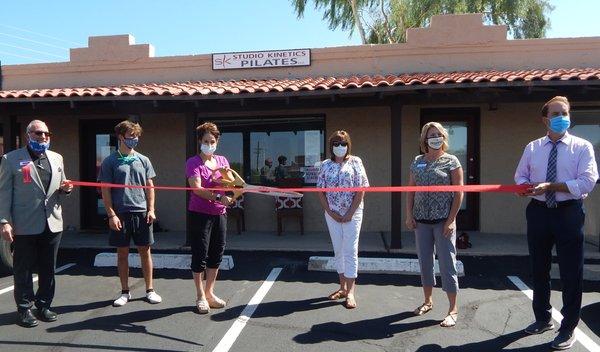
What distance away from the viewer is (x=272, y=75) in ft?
31.5

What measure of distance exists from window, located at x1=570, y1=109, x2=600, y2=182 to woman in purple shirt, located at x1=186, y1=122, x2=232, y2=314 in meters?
6.79

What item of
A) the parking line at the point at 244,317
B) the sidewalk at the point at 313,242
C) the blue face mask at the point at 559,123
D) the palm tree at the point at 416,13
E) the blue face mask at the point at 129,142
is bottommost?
the parking line at the point at 244,317

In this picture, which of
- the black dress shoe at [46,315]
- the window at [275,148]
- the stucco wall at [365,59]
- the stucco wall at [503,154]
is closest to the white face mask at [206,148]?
the black dress shoe at [46,315]

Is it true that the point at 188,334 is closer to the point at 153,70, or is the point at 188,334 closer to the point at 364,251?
the point at 364,251

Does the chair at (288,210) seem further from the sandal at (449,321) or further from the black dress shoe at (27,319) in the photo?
the black dress shoe at (27,319)

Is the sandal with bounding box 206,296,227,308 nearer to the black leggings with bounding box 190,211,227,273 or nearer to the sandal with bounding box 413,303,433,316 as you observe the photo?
the black leggings with bounding box 190,211,227,273

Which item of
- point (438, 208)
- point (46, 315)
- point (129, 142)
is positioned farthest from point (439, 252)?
point (46, 315)

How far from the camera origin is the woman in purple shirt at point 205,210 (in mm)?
4371

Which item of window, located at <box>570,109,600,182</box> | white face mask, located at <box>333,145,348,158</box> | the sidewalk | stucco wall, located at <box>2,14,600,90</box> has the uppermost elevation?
stucco wall, located at <box>2,14,600,90</box>

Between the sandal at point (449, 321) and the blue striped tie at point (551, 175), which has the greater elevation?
the blue striped tie at point (551, 175)

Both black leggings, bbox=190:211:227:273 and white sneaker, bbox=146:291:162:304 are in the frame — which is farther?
white sneaker, bbox=146:291:162:304

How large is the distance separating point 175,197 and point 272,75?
3.11 meters

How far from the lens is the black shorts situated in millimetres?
4695

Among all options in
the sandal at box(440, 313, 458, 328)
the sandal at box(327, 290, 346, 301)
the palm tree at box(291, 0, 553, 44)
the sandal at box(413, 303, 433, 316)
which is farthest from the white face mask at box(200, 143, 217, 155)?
the palm tree at box(291, 0, 553, 44)
